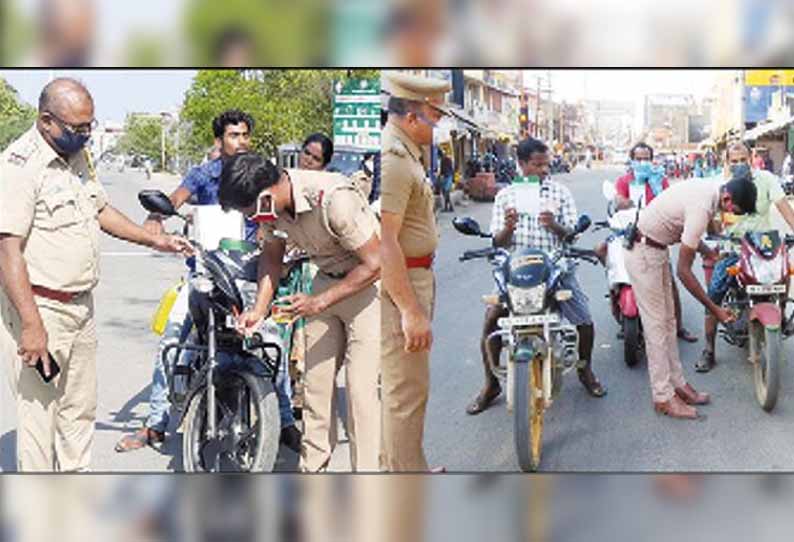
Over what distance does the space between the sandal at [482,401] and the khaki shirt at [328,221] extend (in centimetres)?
69

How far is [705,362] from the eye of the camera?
4.40m

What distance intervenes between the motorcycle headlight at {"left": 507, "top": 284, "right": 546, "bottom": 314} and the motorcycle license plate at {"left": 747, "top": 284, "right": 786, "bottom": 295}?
2.80 ft

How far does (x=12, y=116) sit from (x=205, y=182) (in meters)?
0.74

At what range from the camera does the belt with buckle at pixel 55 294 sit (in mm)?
4133

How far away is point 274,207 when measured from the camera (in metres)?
4.10

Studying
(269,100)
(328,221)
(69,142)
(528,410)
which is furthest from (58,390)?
(528,410)

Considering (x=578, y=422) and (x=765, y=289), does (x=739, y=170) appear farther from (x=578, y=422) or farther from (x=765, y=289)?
(x=578, y=422)

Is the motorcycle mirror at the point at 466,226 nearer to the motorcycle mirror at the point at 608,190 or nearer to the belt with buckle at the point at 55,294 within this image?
the motorcycle mirror at the point at 608,190

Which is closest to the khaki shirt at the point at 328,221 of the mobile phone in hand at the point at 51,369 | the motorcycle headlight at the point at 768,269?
the mobile phone in hand at the point at 51,369

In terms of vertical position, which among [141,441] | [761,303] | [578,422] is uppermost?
[761,303]

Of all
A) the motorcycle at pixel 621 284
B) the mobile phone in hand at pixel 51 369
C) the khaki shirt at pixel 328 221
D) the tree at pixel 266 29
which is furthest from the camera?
the motorcycle at pixel 621 284

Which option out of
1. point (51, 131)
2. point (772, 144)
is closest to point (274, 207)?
point (51, 131)

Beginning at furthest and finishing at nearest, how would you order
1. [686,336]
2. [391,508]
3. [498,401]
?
[391,508] → [686,336] → [498,401]

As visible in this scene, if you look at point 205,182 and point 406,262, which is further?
point 205,182
